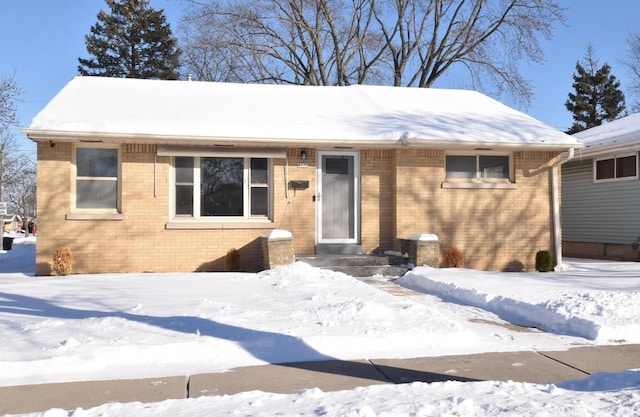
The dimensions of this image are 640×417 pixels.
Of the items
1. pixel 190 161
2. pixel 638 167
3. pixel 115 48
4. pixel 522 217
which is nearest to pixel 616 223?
pixel 638 167

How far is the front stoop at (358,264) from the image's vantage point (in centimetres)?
1095

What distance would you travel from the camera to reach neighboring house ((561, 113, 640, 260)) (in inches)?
569

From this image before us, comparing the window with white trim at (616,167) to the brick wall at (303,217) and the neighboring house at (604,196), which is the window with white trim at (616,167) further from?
the brick wall at (303,217)

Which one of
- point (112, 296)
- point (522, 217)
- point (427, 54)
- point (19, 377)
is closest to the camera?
point (19, 377)

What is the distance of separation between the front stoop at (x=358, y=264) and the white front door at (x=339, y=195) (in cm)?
88

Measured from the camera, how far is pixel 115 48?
34.8 metres

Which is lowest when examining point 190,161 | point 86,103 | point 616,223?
point 616,223

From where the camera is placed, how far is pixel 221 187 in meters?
11.5

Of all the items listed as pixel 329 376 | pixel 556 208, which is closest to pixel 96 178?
pixel 329 376

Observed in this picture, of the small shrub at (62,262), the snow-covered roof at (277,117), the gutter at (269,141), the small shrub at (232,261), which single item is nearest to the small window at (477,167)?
the gutter at (269,141)

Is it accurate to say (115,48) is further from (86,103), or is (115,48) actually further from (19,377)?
(19,377)

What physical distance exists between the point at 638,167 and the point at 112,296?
13.9m

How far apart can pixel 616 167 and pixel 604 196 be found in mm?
969

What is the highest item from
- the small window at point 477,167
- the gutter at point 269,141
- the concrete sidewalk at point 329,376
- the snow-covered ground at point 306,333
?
the gutter at point 269,141
